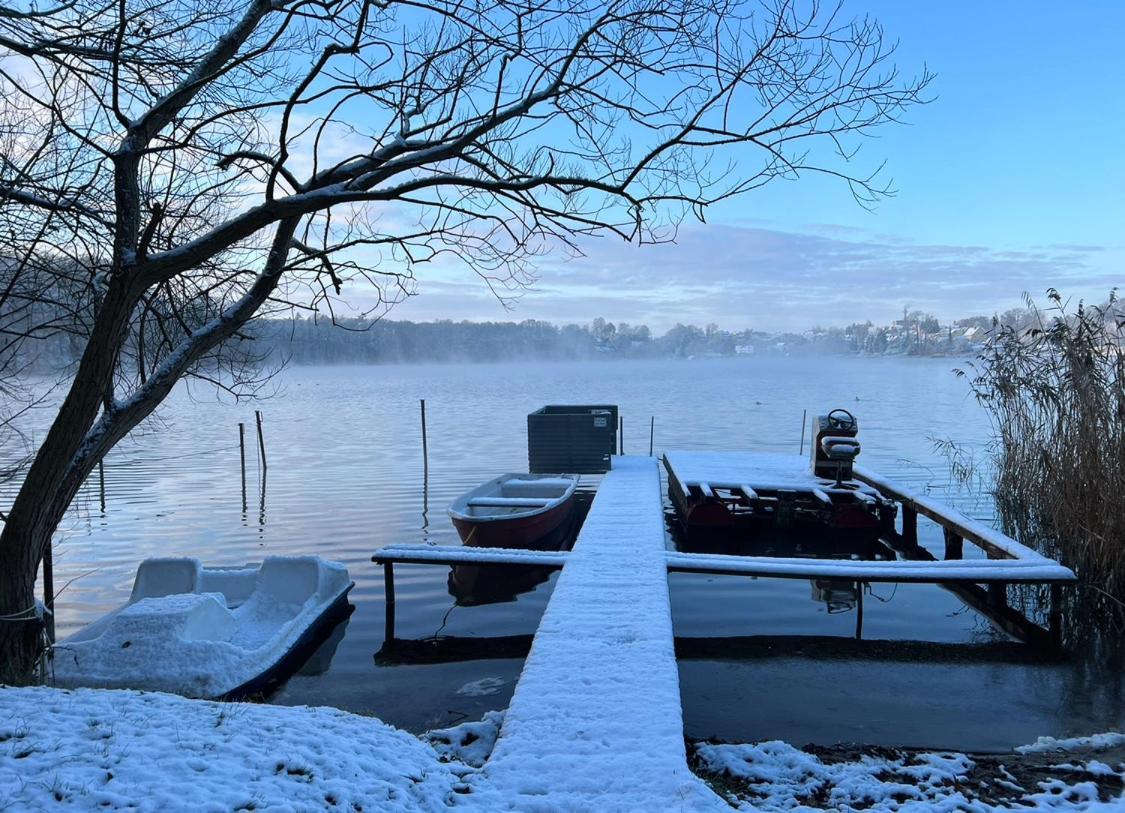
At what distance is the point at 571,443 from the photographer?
1850 centimetres

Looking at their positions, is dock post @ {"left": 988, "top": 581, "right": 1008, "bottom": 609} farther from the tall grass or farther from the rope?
the rope

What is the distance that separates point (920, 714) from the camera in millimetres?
7305

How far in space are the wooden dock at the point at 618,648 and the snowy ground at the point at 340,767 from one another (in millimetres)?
283

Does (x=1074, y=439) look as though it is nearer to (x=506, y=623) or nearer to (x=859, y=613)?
(x=859, y=613)

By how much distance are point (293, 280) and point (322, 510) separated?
1145 centimetres

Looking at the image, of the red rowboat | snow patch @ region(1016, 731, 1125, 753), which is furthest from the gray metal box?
snow patch @ region(1016, 731, 1125, 753)

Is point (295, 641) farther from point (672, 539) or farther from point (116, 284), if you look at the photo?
point (672, 539)

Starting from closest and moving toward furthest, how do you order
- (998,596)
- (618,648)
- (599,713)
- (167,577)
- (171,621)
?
(599,713), (618,648), (171,621), (167,577), (998,596)

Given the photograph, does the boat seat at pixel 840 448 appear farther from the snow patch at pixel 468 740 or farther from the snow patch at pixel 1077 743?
the snow patch at pixel 468 740

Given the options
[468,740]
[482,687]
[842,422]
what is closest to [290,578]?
[482,687]

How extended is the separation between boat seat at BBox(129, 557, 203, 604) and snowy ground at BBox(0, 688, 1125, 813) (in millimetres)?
4363

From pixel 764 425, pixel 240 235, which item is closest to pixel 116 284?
pixel 240 235

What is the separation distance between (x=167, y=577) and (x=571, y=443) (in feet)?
33.7

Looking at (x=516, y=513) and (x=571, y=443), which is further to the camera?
(x=571, y=443)
